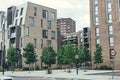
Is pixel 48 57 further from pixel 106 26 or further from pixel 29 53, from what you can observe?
pixel 106 26

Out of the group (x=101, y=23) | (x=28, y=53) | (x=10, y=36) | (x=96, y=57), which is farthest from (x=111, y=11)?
(x=10, y=36)

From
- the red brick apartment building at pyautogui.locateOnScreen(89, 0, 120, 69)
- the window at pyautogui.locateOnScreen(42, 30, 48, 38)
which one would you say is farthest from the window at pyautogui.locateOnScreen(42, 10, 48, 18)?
the red brick apartment building at pyautogui.locateOnScreen(89, 0, 120, 69)

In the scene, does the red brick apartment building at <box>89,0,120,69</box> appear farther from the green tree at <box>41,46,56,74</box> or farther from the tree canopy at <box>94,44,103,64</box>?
the green tree at <box>41,46,56,74</box>

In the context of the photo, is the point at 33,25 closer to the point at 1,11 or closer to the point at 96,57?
the point at 1,11

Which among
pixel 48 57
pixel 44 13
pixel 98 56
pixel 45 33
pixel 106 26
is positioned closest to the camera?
pixel 98 56

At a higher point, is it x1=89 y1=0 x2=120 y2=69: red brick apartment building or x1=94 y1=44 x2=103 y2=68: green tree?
x1=89 y1=0 x2=120 y2=69: red brick apartment building

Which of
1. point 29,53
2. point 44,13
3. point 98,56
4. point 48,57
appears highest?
point 44,13

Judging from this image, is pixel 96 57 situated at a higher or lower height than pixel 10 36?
lower

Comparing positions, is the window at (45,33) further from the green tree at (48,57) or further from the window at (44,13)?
the green tree at (48,57)

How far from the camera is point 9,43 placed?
87062 millimetres

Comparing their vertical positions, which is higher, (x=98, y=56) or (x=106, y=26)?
(x=106, y=26)

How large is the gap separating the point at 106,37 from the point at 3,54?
97.1ft

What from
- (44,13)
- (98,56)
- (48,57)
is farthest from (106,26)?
(44,13)

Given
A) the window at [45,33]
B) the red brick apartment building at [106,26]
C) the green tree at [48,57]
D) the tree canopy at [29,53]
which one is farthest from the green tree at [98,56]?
the window at [45,33]
